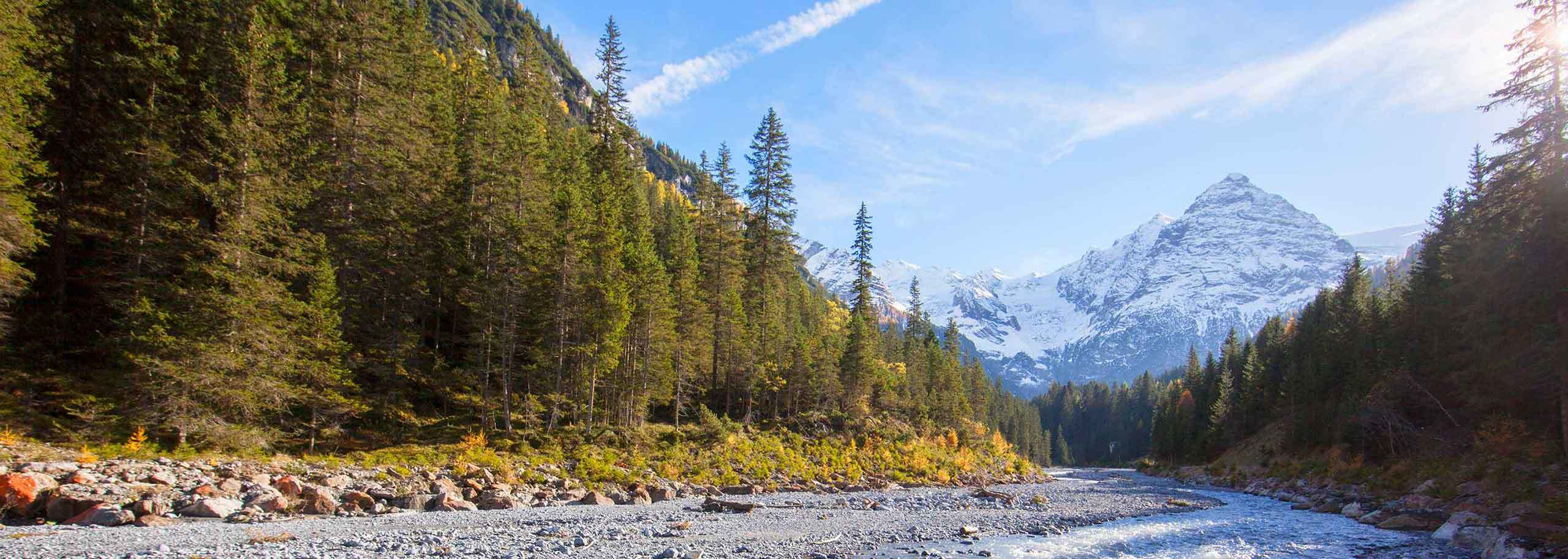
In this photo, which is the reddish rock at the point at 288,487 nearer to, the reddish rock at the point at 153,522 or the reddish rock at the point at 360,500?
the reddish rock at the point at 360,500

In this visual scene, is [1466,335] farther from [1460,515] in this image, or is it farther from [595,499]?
[595,499]

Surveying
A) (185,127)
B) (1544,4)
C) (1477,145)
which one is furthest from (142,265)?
(1477,145)


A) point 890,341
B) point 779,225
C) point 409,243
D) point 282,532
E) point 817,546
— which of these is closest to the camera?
point 282,532

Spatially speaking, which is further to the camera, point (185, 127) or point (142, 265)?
point (185, 127)

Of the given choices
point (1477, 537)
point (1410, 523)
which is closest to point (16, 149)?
point (1477, 537)

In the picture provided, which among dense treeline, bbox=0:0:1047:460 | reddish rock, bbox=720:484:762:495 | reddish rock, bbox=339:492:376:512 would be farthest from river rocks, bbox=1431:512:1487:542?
reddish rock, bbox=339:492:376:512

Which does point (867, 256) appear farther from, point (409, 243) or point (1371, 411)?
point (409, 243)

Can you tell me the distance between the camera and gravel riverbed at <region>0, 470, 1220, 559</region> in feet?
36.4

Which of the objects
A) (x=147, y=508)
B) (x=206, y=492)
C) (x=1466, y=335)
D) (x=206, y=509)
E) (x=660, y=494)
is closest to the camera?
(x=147, y=508)

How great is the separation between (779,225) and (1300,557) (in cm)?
3527

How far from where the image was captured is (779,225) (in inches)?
1833

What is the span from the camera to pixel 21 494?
40.5ft

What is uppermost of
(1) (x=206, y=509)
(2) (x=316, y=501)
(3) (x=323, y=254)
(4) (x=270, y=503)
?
(3) (x=323, y=254)

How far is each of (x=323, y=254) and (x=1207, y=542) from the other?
3055cm
